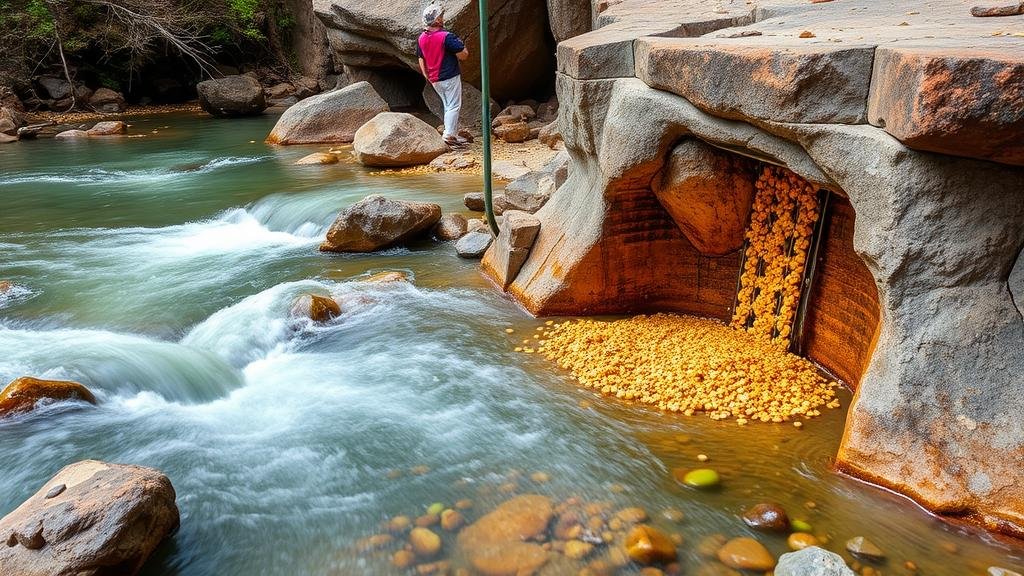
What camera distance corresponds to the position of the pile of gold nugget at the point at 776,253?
4117 mm

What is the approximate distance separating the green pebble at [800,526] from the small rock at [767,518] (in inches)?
0.8

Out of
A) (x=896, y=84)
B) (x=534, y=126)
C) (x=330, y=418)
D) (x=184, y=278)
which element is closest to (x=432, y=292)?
(x=330, y=418)

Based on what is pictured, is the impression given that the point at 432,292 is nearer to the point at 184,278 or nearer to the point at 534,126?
the point at 184,278

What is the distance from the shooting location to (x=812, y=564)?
2.53 m

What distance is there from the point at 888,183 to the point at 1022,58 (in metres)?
0.62

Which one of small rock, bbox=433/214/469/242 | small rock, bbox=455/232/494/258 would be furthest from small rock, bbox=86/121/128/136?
small rock, bbox=455/232/494/258

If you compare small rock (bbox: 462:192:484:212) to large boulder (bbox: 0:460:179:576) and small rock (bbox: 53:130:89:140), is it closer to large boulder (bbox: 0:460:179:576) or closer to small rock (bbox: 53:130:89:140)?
large boulder (bbox: 0:460:179:576)

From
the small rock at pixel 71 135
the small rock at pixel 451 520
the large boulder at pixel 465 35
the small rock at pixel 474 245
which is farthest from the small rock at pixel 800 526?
the small rock at pixel 71 135

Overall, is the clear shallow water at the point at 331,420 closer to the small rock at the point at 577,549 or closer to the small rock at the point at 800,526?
the small rock at the point at 800,526

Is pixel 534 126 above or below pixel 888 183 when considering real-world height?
below

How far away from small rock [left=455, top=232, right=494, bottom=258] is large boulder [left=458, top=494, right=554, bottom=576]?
3.59m

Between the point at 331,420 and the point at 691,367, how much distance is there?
2.00 meters

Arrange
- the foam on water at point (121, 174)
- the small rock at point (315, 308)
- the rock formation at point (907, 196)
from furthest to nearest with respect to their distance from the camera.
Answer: the foam on water at point (121, 174) < the small rock at point (315, 308) < the rock formation at point (907, 196)

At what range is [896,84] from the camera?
2.66 metres
